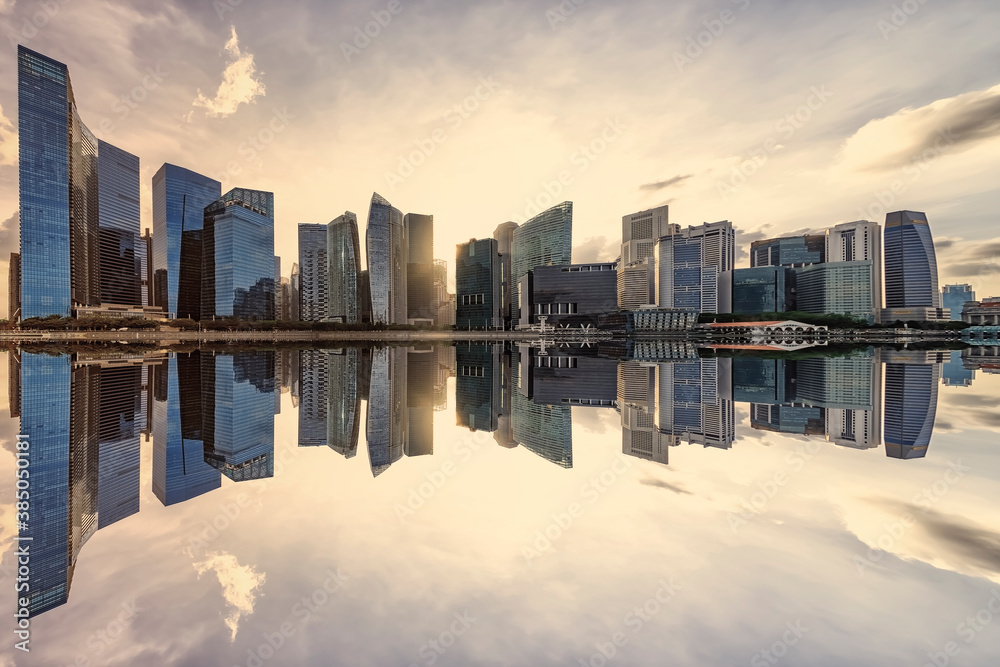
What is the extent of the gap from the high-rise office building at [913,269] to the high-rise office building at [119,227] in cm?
31343

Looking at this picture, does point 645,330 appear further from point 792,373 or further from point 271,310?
point 271,310

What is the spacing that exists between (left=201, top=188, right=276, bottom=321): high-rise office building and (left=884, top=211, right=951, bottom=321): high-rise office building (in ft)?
868

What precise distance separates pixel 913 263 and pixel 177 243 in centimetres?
30716

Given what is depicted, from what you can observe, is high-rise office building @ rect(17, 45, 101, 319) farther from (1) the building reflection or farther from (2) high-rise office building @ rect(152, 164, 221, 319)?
(1) the building reflection

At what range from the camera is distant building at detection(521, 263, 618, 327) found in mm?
187000

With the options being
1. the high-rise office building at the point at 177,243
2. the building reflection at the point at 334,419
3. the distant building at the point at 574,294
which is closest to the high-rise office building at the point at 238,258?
the high-rise office building at the point at 177,243

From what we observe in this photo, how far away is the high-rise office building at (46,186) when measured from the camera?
4628 inches

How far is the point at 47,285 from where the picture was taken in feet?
399

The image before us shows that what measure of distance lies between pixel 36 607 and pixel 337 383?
1013 inches

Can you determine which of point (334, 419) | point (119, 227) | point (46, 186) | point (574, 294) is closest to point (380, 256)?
point (574, 294)

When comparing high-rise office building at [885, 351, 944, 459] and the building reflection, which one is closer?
the building reflection

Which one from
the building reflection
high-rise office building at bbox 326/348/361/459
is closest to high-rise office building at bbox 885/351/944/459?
the building reflection

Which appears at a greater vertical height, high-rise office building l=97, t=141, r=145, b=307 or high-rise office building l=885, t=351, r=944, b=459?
high-rise office building l=97, t=141, r=145, b=307

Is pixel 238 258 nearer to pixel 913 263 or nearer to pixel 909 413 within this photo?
pixel 909 413
